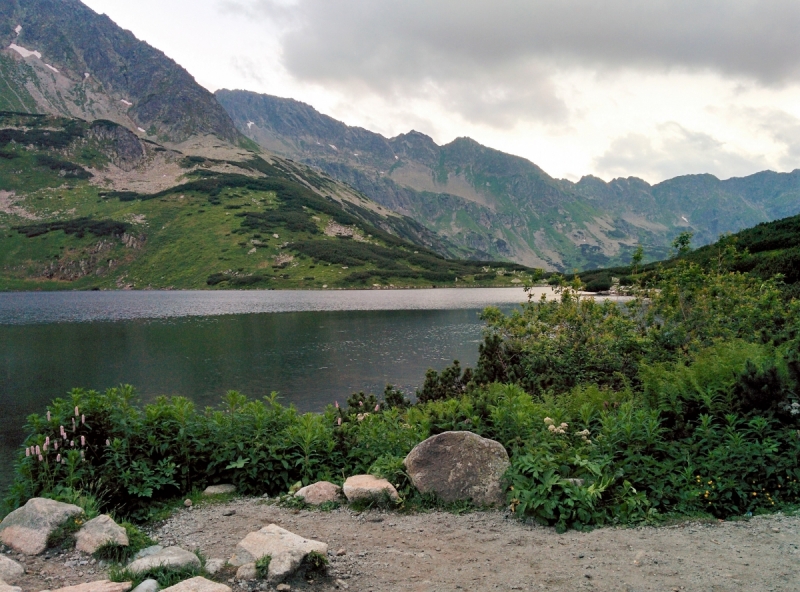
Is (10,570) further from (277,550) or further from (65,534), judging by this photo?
(277,550)

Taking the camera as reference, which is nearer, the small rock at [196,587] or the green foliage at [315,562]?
the small rock at [196,587]

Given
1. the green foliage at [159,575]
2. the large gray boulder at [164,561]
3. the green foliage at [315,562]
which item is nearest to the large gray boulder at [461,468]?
the green foliage at [315,562]

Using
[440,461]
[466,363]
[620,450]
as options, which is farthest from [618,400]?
[466,363]

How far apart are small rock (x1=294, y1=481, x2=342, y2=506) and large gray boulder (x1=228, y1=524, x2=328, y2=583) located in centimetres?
245

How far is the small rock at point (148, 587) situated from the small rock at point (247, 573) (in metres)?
1.13

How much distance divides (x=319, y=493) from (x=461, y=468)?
11.2 ft

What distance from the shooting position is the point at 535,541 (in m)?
8.26

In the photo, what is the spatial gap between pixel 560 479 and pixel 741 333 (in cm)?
1415

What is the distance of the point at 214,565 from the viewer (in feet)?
25.1

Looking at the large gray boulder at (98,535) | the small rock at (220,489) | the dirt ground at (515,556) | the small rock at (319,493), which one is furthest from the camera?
the small rock at (220,489)

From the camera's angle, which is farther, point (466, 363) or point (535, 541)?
point (466, 363)

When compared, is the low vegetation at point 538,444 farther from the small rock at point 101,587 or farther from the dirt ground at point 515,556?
the small rock at point 101,587

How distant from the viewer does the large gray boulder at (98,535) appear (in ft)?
26.5

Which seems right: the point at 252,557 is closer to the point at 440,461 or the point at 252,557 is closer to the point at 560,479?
the point at 440,461
